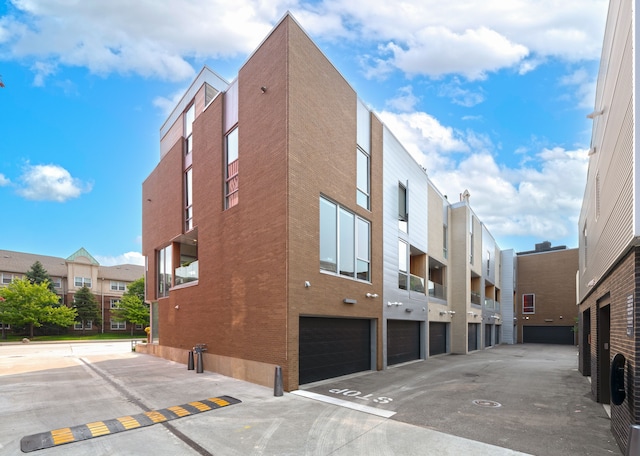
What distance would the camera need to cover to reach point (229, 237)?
1398 cm

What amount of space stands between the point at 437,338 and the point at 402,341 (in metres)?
6.14

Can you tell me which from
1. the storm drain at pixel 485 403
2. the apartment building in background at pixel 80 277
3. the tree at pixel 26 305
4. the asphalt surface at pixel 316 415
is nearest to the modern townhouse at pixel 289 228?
the asphalt surface at pixel 316 415

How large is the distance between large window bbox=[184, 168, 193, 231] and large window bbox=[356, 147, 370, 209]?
26.9 feet

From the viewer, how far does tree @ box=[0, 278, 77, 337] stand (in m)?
41.4

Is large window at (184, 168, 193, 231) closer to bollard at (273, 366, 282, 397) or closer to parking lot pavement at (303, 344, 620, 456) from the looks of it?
bollard at (273, 366, 282, 397)

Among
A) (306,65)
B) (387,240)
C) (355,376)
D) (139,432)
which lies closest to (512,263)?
(387,240)

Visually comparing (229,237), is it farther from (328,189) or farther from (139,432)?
(139,432)

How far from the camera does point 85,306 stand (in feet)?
165

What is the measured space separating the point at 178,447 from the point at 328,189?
848cm

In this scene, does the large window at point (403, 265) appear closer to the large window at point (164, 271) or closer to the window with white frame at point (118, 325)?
the large window at point (164, 271)

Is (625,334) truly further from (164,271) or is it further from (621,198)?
(164,271)

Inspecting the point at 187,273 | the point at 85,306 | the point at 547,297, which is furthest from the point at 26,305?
the point at 547,297

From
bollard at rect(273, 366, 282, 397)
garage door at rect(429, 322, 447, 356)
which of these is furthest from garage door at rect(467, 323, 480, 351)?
bollard at rect(273, 366, 282, 397)

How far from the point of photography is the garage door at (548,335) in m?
41.3
